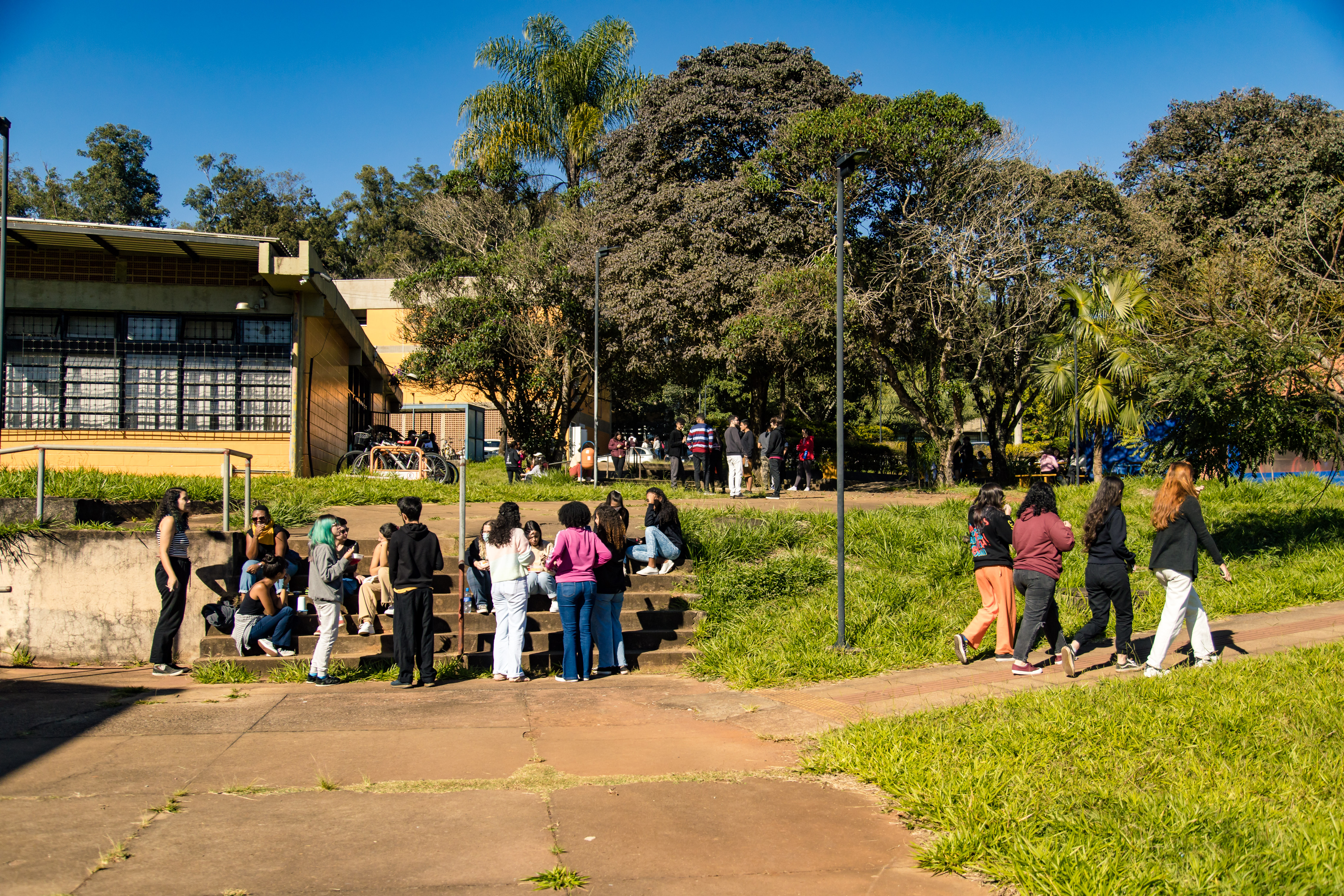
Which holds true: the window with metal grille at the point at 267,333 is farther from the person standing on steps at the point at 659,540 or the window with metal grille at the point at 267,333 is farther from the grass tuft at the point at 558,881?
the grass tuft at the point at 558,881

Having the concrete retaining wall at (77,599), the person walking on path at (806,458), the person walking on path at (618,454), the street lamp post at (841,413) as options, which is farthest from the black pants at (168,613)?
the person walking on path at (618,454)

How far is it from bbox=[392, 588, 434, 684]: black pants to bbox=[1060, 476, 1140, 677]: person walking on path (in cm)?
541

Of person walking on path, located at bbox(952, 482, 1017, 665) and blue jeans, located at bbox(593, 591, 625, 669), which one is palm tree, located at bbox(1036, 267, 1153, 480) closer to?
person walking on path, located at bbox(952, 482, 1017, 665)

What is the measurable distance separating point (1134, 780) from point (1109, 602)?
9.99 feet

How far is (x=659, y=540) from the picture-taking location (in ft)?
36.6

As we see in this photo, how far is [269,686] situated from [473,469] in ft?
64.3

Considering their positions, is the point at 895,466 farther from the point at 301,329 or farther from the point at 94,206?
the point at 94,206

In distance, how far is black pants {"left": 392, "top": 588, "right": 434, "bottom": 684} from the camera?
8.38m

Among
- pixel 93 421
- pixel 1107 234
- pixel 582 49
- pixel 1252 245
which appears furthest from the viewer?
pixel 582 49

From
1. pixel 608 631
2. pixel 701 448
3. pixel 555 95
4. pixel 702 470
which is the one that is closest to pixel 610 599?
pixel 608 631

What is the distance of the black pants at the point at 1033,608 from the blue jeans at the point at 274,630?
6728 mm

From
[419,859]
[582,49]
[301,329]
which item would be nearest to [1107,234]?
[582,49]

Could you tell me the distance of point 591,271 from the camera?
26844 millimetres

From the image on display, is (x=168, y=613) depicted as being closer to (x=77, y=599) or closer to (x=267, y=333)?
(x=77, y=599)
